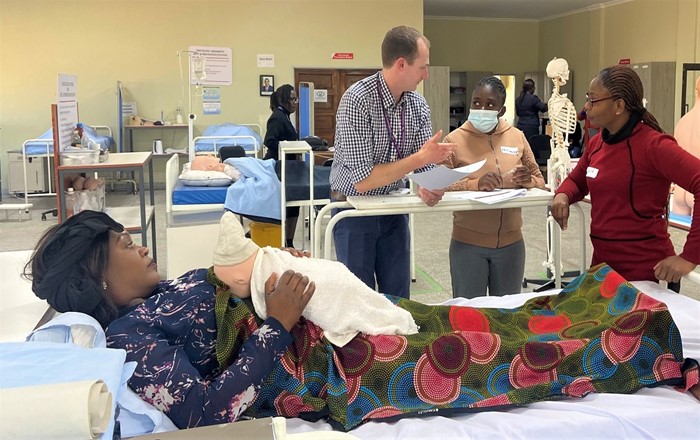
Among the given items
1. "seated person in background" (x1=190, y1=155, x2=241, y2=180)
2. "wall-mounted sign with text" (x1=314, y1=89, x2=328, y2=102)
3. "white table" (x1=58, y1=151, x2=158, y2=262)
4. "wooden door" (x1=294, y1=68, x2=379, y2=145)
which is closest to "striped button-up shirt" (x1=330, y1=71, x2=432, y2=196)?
"white table" (x1=58, y1=151, x2=158, y2=262)

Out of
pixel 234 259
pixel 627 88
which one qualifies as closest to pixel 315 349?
pixel 234 259

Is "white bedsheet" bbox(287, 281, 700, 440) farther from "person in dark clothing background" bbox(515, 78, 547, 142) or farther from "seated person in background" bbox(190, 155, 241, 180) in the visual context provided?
"person in dark clothing background" bbox(515, 78, 547, 142)

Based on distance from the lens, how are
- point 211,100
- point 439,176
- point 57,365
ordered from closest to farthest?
point 57,365 → point 439,176 → point 211,100

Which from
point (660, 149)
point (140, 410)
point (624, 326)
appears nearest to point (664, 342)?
point (624, 326)

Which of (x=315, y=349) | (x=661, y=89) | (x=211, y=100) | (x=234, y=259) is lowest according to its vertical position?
(x=315, y=349)

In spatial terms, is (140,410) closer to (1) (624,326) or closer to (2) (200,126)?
(1) (624,326)

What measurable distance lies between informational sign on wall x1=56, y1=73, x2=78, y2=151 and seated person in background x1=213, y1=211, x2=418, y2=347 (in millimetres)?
2489

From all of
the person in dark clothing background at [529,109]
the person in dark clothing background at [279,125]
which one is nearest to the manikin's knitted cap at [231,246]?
the person in dark clothing background at [279,125]

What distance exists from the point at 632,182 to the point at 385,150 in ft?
3.02

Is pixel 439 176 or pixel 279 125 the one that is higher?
pixel 279 125

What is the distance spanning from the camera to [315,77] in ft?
30.2

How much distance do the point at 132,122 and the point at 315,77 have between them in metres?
2.64

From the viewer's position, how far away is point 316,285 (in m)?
1.73

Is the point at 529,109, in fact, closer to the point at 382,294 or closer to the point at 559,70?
the point at 559,70
